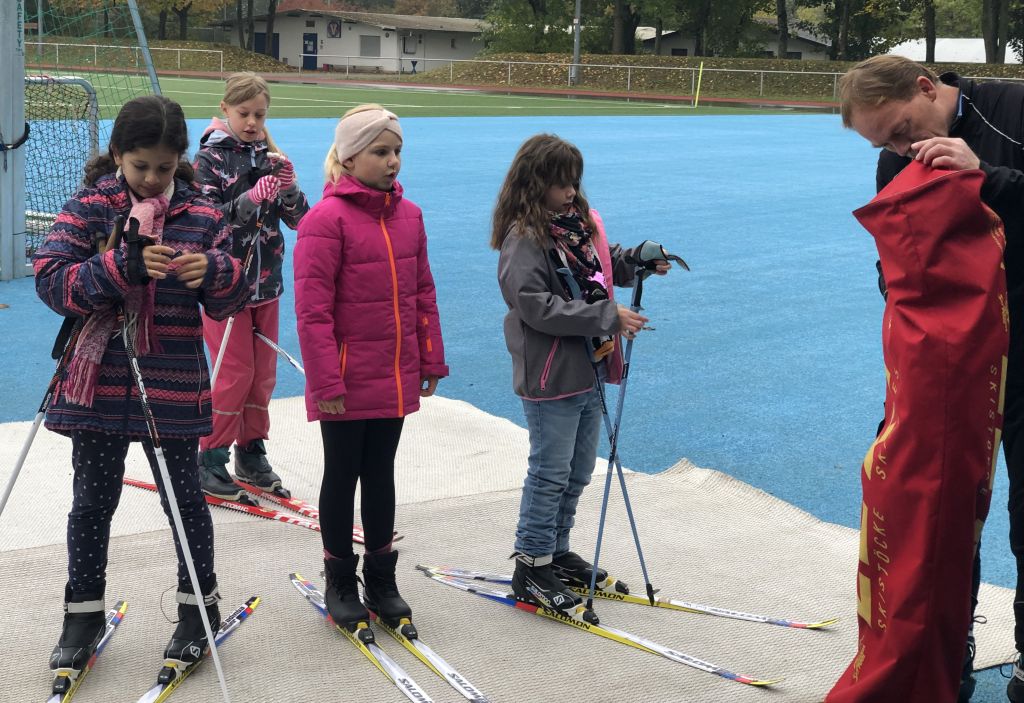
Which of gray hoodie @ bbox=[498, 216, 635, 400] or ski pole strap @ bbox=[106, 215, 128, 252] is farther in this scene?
gray hoodie @ bbox=[498, 216, 635, 400]

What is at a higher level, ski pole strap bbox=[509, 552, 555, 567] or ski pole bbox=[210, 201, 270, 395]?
ski pole bbox=[210, 201, 270, 395]

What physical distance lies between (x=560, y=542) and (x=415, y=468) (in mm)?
1368

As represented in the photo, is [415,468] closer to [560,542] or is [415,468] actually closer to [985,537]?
[560,542]

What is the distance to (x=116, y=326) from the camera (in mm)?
3248

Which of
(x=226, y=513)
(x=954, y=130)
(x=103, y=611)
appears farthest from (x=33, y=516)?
(x=954, y=130)

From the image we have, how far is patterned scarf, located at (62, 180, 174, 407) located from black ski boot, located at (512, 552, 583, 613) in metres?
1.46

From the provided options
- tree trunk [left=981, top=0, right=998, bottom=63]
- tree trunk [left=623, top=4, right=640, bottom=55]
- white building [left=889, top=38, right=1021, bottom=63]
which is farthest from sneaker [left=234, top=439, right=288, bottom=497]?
white building [left=889, top=38, right=1021, bottom=63]

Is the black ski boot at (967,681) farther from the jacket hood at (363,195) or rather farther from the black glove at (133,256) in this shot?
the black glove at (133,256)

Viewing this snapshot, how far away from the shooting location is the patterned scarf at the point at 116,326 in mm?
3195

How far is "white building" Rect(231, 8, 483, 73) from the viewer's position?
72562 millimetres

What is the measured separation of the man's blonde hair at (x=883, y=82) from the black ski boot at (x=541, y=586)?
1.77m

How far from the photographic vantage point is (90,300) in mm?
3146

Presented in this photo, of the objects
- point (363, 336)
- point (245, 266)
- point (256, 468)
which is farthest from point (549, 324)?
point (256, 468)

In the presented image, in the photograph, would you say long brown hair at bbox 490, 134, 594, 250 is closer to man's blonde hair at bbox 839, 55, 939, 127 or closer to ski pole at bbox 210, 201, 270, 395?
man's blonde hair at bbox 839, 55, 939, 127
